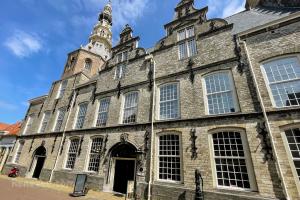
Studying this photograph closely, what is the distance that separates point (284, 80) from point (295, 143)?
9.60ft

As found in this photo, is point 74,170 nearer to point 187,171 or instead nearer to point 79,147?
point 79,147

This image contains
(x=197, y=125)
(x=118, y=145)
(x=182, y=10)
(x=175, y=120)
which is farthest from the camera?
(x=182, y=10)

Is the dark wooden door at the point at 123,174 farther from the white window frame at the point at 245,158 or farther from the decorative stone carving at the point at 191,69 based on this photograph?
the decorative stone carving at the point at 191,69

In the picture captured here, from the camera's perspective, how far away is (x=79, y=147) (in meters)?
12.6

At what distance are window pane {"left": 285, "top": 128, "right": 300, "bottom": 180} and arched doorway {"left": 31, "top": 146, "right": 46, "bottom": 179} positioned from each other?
60.0 ft

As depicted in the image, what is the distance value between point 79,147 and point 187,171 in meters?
8.76

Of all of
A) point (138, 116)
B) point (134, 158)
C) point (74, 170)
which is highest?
point (138, 116)

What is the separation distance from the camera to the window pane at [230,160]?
691 cm

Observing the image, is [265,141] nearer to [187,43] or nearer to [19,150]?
[187,43]

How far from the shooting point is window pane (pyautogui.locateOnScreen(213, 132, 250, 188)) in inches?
272

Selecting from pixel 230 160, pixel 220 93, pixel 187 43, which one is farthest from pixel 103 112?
pixel 230 160

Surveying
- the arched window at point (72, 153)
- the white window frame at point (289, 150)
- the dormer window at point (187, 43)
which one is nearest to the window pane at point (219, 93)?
the white window frame at point (289, 150)

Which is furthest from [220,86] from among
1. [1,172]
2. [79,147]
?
[1,172]

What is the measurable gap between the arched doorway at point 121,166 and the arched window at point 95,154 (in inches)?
47.6
